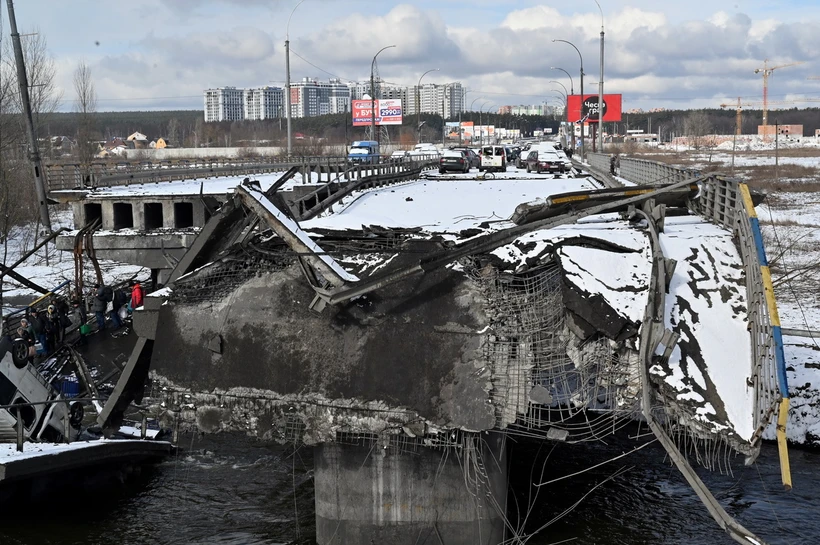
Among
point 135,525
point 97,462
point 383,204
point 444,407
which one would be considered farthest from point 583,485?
point 383,204

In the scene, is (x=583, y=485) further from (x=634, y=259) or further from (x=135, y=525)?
(x=135, y=525)

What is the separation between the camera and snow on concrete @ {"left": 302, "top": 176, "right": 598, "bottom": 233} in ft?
52.5

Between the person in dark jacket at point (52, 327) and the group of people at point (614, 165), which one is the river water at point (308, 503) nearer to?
the person in dark jacket at point (52, 327)

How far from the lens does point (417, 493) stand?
38.4 feet

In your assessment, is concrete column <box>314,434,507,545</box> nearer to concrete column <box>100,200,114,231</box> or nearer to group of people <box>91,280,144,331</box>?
group of people <box>91,280,144,331</box>

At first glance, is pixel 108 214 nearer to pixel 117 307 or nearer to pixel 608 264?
pixel 117 307

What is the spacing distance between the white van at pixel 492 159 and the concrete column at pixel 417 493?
5029 centimetres

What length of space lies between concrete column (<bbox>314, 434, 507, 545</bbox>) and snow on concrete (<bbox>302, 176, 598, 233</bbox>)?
12.0 ft

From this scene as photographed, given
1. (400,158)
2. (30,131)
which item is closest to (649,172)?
(30,131)

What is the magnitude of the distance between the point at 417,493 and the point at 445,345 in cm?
212

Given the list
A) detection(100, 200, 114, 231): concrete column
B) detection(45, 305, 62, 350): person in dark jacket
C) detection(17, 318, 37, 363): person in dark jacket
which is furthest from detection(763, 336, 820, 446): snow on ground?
detection(100, 200, 114, 231): concrete column

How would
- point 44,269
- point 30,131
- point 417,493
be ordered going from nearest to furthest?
point 417,493
point 30,131
point 44,269

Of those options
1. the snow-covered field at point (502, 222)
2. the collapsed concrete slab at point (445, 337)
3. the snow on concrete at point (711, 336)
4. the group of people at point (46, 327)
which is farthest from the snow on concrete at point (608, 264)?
the group of people at point (46, 327)

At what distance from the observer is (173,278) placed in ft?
41.4
